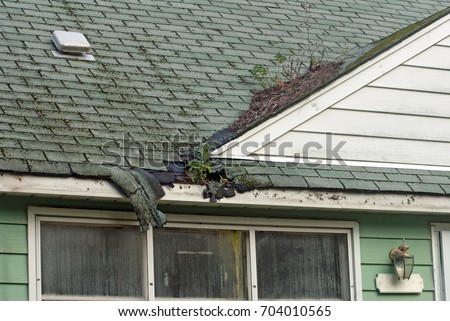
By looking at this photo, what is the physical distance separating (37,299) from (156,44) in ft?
11.0

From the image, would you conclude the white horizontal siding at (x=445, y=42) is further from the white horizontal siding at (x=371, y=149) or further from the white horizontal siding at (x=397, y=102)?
the white horizontal siding at (x=371, y=149)

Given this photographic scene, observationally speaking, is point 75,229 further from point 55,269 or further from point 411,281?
point 411,281

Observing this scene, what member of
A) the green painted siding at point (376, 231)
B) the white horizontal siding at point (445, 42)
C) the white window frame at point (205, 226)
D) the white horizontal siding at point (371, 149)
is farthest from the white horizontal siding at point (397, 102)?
the white window frame at point (205, 226)

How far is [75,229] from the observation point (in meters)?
8.38

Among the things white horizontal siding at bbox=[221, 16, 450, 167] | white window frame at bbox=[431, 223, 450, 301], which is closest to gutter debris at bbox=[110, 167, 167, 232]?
white horizontal siding at bbox=[221, 16, 450, 167]

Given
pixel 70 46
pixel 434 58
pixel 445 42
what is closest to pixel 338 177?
pixel 434 58

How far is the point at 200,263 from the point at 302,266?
2.98 ft

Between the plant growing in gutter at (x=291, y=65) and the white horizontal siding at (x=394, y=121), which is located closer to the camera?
the white horizontal siding at (x=394, y=121)

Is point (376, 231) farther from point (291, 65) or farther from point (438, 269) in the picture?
point (291, 65)

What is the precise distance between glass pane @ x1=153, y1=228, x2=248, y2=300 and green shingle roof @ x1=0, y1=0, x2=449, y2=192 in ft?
2.00

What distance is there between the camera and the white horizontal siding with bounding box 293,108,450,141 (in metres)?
9.27

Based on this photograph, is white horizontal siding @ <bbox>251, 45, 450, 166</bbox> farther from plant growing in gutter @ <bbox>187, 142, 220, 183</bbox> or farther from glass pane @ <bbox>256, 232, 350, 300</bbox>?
glass pane @ <bbox>256, 232, 350, 300</bbox>

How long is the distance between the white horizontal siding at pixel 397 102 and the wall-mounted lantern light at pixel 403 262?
47.4 inches

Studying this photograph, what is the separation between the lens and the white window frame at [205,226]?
26.6ft
